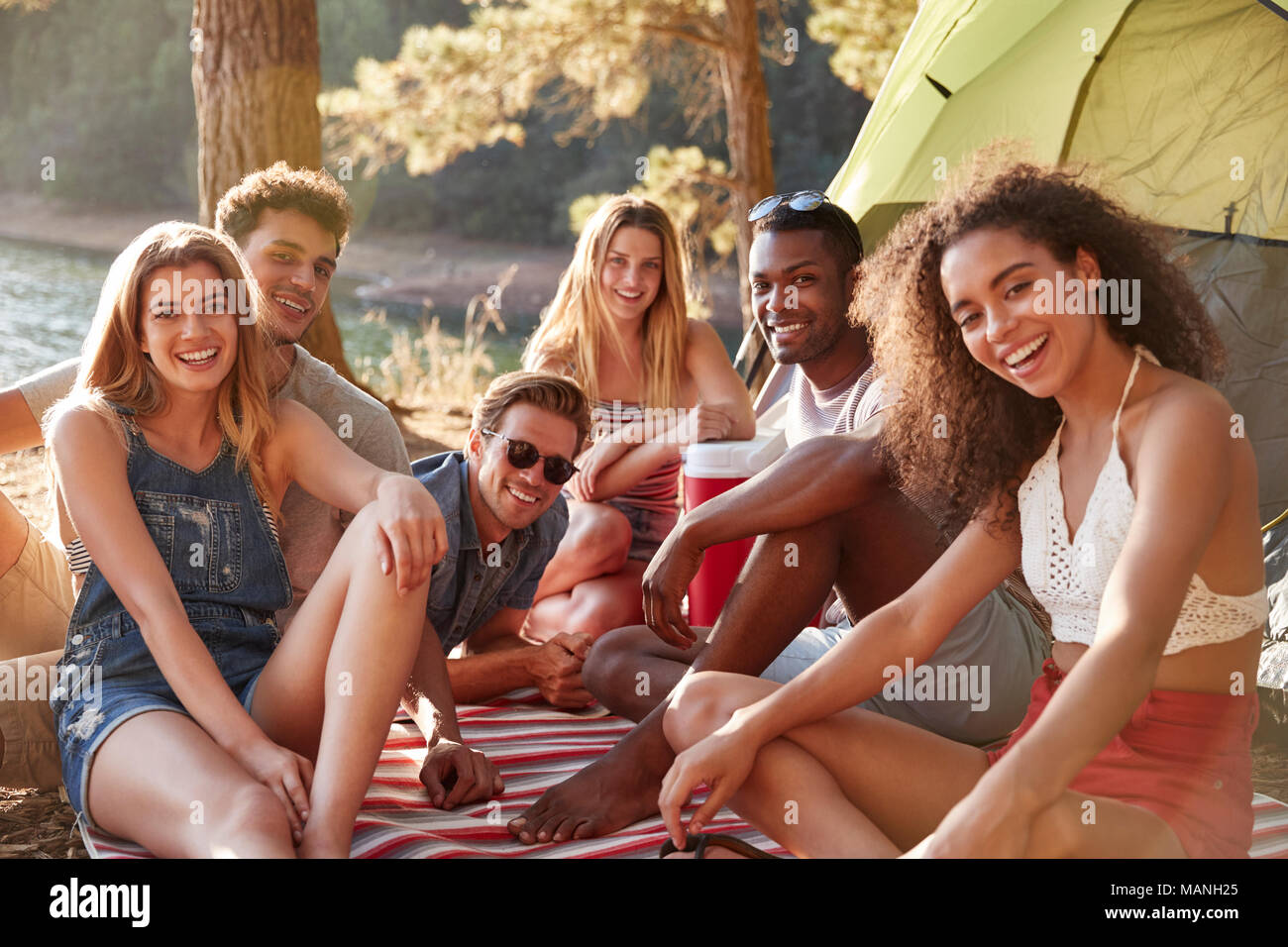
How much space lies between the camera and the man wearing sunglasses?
2.37 meters

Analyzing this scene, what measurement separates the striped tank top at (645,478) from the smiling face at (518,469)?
70 cm

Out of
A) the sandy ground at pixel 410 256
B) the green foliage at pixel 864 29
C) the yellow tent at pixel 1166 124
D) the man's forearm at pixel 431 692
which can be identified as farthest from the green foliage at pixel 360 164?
the man's forearm at pixel 431 692

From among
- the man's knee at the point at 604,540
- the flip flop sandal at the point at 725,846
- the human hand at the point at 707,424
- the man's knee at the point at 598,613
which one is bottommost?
the flip flop sandal at the point at 725,846

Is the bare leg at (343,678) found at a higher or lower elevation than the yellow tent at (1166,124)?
lower

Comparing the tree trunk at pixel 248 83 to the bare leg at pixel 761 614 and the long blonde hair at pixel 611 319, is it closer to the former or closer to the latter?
the long blonde hair at pixel 611 319

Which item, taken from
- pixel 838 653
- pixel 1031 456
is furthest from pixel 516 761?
pixel 1031 456

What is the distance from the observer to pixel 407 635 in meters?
1.80

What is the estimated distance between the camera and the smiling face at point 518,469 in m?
2.39

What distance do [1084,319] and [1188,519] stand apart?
1.01 feet

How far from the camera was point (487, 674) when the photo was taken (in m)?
2.64

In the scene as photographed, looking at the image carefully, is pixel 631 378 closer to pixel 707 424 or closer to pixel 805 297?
pixel 707 424

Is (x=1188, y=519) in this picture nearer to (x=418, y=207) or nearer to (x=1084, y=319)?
(x=1084, y=319)

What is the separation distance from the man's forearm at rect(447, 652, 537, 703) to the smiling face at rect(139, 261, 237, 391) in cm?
93

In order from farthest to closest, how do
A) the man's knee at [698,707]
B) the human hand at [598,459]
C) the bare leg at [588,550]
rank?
1. the human hand at [598,459]
2. the bare leg at [588,550]
3. the man's knee at [698,707]
